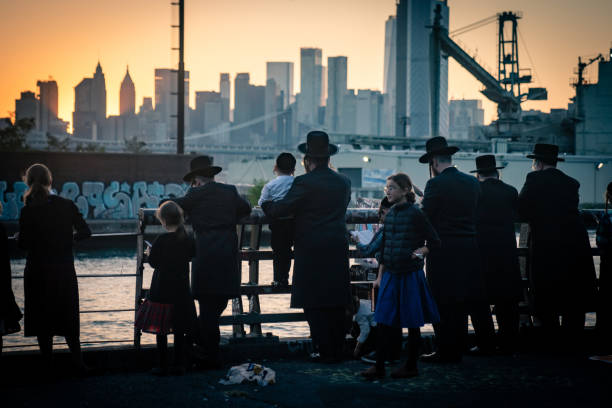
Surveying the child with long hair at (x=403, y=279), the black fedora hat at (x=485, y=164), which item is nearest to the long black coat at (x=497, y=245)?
the black fedora hat at (x=485, y=164)

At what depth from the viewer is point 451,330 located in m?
5.77

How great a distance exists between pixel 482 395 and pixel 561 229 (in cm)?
217

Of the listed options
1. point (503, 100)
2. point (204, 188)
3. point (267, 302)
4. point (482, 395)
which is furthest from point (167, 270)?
point (503, 100)

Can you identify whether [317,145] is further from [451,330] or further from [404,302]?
[451,330]

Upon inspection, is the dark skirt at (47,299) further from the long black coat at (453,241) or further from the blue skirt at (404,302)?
the long black coat at (453,241)

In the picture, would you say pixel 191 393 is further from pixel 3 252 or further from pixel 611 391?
pixel 611 391

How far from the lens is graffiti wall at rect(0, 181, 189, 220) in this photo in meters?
38.0

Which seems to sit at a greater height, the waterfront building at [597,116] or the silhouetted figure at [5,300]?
the waterfront building at [597,116]

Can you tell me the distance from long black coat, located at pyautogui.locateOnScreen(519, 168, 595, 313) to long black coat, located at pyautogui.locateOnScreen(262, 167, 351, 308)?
75.3 inches

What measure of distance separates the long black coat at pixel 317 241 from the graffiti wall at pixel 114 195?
3232 cm

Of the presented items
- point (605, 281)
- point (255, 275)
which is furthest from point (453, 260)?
point (255, 275)


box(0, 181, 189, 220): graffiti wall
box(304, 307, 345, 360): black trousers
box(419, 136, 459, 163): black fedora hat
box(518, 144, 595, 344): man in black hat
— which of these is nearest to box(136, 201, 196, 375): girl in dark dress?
box(304, 307, 345, 360): black trousers

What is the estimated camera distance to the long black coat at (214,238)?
5531 millimetres

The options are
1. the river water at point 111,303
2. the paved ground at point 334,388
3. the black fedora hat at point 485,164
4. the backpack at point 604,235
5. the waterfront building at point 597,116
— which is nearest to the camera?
the paved ground at point 334,388
